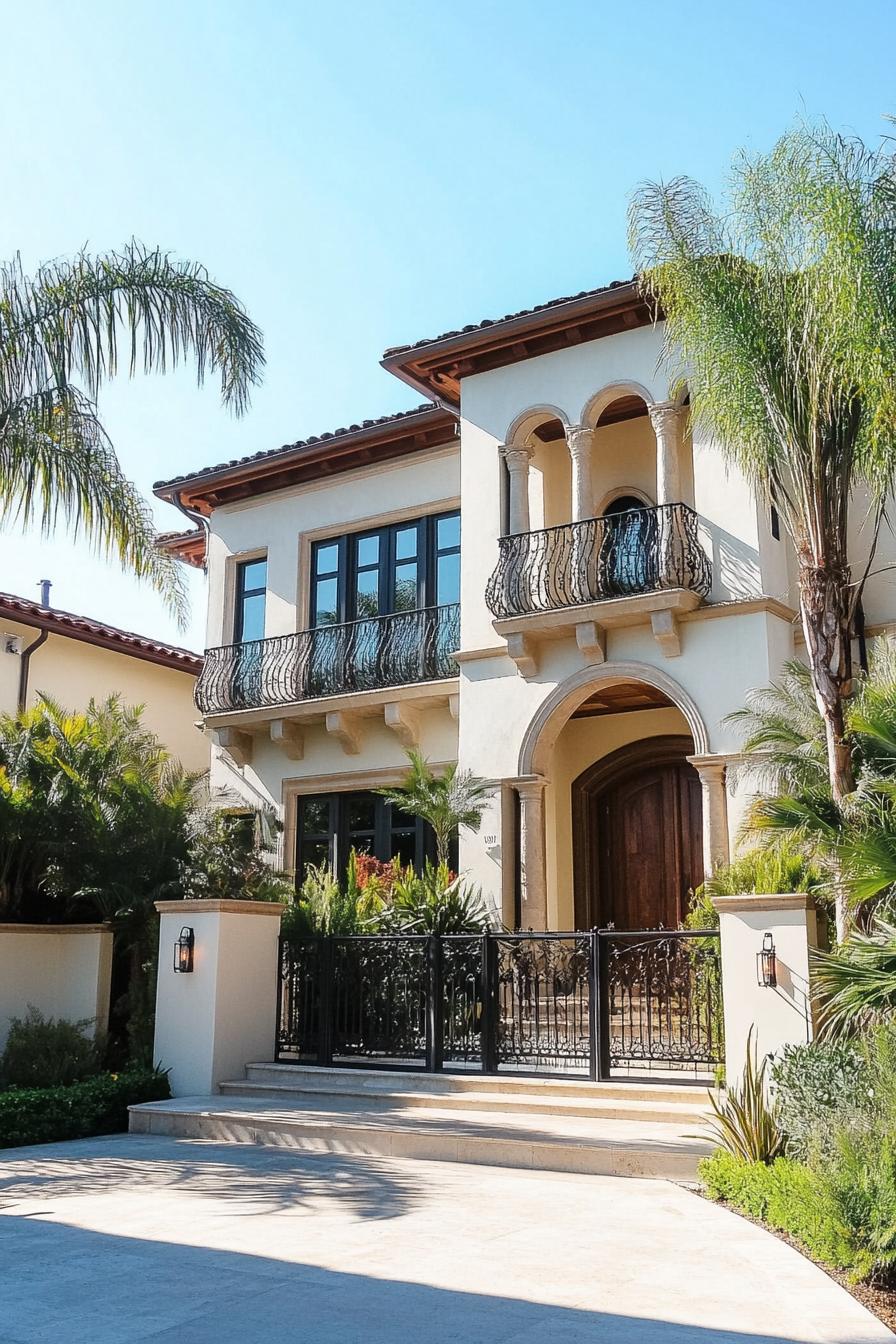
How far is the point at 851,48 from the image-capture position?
9.30 metres

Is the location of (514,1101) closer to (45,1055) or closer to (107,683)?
(45,1055)

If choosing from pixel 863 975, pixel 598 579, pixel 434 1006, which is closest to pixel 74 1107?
pixel 434 1006

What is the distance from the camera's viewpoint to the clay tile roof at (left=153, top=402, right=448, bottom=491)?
18.1 meters

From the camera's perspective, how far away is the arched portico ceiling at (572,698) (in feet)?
47.4

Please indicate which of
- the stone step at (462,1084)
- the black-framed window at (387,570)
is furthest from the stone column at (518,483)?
the stone step at (462,1084)

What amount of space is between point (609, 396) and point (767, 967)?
8712 millimetres

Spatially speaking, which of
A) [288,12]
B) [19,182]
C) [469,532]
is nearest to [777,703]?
[469,532]

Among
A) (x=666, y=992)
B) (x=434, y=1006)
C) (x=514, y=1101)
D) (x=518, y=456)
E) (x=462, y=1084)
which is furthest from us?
(x=518, y=456)

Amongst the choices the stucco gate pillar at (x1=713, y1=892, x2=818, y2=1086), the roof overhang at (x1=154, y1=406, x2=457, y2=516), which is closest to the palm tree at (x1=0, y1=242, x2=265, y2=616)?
the roof overhang at (x1=154, y1=406, x2=457, y2=516)

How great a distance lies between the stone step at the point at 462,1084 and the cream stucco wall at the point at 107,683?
11.4 metres

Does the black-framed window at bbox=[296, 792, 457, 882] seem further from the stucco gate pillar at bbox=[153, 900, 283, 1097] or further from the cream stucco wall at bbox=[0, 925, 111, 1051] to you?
the stucco gate pillar at bbox=[153, 900, 283, 1097]

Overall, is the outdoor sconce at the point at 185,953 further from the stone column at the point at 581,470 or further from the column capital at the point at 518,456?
the column capital at the point at 518,456

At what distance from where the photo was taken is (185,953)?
11.7m

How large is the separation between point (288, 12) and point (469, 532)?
298 inches
